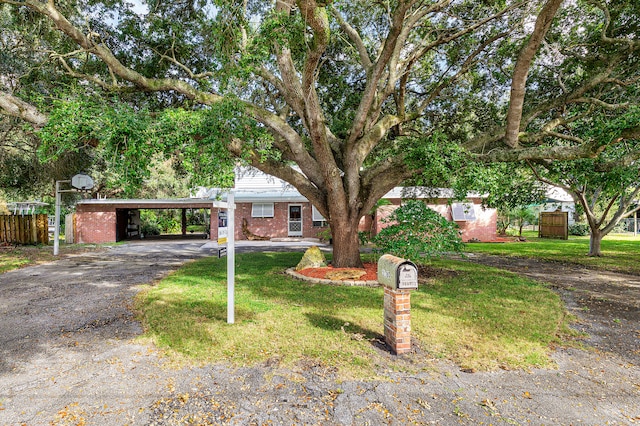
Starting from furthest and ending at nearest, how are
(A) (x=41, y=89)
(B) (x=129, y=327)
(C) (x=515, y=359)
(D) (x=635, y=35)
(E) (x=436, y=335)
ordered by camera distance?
(A) (x=41, y=89) → (D) (x=635, y=35) → (B) (x=129, y=327) → (E) (x=436, y=335) → (C) (x=515, y=359)

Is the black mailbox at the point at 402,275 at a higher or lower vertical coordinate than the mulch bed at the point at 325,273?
higher

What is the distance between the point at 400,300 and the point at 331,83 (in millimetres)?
8186

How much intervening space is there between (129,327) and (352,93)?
8.48 metres

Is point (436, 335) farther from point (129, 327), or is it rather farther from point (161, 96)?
point (161, 96)

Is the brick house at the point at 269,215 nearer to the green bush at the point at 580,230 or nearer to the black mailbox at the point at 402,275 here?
the green bush at the point at 580,230

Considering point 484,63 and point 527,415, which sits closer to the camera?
point 527,415

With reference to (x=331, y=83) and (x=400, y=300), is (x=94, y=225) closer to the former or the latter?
(x=331, y=83)

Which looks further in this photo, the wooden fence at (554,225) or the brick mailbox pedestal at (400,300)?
the wooden fence at (554,225)

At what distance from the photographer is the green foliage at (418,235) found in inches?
284

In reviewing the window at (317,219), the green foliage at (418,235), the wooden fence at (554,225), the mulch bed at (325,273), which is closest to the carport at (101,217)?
the window at (317,219)

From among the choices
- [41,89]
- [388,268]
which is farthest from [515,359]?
[41,89]

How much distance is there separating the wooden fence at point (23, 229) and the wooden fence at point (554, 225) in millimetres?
28763

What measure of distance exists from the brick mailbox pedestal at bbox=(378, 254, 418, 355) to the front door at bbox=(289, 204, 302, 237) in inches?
609

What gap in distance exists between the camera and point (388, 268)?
12.4ft
